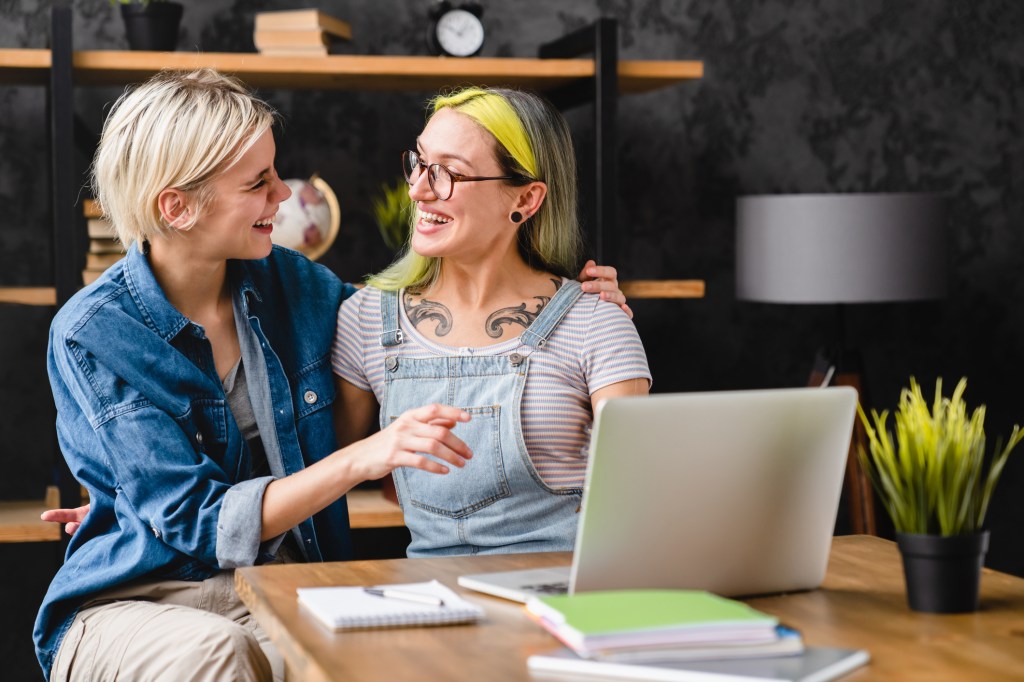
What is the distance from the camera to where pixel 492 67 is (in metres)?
3.07

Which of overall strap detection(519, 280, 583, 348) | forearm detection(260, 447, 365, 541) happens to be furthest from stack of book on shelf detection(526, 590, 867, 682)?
overall strap detection(519, 280, 583, 348)

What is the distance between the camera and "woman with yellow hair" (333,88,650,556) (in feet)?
6.33

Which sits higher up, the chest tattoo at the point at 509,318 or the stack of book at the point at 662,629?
the chest tattoo at the point at 509,318

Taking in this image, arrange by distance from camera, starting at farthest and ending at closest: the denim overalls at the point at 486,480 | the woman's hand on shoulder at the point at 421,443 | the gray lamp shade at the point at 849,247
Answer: the gray lamp shade at the point at 849,247
the denim overalls at the point at 486,480
the woman's hand on shoulder at the point at 421,443

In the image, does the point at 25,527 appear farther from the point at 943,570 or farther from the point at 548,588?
the point at 943,570

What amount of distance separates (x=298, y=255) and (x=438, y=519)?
0.60 metres

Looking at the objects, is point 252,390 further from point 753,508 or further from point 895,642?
point 895,642

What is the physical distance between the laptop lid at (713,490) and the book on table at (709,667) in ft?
0.57

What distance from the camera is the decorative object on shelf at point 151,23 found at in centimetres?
305

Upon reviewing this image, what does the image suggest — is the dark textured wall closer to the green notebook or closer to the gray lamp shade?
the gray lamp shade

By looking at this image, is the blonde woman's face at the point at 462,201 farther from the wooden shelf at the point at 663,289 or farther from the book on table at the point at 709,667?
the wooden shelf at the point at 663,289

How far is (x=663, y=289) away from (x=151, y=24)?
146 centimetres

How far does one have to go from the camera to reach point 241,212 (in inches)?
79.2

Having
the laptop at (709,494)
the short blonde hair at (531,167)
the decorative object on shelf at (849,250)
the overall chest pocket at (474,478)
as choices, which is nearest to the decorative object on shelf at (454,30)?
the decorative object on shelf at (849,250)
